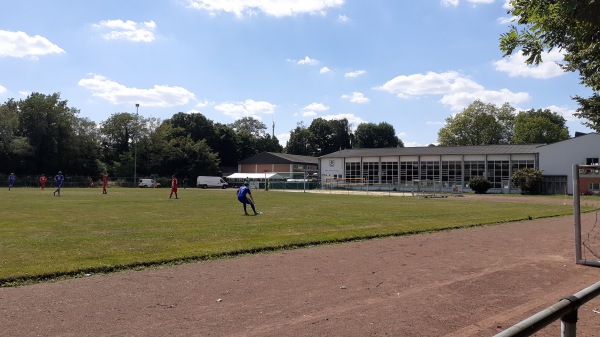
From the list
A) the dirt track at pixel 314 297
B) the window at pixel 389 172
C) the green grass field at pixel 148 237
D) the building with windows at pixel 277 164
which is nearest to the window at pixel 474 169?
the window at pixel 389 172

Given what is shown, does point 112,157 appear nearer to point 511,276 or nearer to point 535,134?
point 535,134

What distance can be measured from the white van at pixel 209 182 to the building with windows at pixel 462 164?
62.6ft

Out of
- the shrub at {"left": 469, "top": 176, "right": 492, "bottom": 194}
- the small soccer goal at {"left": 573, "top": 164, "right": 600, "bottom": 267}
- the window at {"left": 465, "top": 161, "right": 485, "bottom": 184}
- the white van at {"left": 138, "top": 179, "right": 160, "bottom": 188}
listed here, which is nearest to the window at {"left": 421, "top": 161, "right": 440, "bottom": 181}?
the window at {"left": 465, "top": 161, "right": 485, "bottom": 184}

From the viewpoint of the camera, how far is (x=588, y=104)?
24750mm

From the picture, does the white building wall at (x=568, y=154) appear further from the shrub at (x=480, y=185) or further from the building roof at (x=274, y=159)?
the building roof at (x=274, y=159)

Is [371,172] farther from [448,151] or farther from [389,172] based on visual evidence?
[448,151]

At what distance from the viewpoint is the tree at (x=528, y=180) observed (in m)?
59.5

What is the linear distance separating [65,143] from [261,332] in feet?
301

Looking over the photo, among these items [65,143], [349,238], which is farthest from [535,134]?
[349,238]

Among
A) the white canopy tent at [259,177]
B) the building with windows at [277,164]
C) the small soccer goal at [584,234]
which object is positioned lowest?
A: the small soccer goal at [584,234]

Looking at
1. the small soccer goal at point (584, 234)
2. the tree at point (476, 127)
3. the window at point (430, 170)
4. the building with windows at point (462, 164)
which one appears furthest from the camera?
the tree at point (476, 127)

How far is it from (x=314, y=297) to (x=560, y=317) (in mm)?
4834

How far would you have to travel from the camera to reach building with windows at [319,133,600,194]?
200 ft

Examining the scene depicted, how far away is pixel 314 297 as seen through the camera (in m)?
7.57
